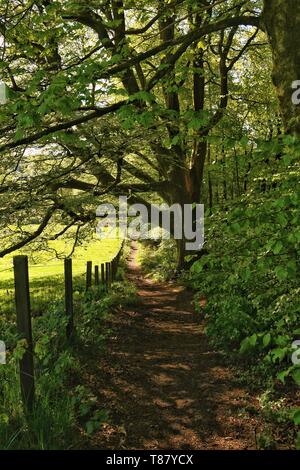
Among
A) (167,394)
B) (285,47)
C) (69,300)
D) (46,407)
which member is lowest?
(167,394)

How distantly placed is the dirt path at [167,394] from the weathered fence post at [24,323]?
88 cm

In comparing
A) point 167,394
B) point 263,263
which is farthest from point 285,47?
point 167,394

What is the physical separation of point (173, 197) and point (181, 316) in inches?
202

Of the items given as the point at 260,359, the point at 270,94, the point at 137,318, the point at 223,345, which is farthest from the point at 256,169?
the point at 270,94

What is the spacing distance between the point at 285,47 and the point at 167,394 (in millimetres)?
4985

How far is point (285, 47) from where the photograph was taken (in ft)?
18.3

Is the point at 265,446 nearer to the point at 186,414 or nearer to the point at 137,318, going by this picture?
the point at 186,414

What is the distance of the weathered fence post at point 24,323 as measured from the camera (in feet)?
15.2

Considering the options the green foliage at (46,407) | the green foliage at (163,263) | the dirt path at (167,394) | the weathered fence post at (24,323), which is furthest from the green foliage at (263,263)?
the green foliage at (163,263)

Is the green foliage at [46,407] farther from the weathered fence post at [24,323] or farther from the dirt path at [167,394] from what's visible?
the dirt path at [167,394]

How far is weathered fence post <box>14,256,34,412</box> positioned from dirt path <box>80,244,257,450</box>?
2.88ft

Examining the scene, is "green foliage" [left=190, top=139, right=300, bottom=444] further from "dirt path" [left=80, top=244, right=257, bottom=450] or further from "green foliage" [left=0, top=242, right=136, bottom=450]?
"green foliage" [left=0, top=242, right=136, bottom=450]

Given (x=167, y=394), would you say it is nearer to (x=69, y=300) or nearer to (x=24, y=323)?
(x=69, y=300)

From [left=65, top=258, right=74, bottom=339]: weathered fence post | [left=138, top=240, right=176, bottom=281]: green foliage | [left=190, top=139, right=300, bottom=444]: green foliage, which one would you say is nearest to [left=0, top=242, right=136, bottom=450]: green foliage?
[left=65, top=258, right=74, bottom=339]: weathered fence post
